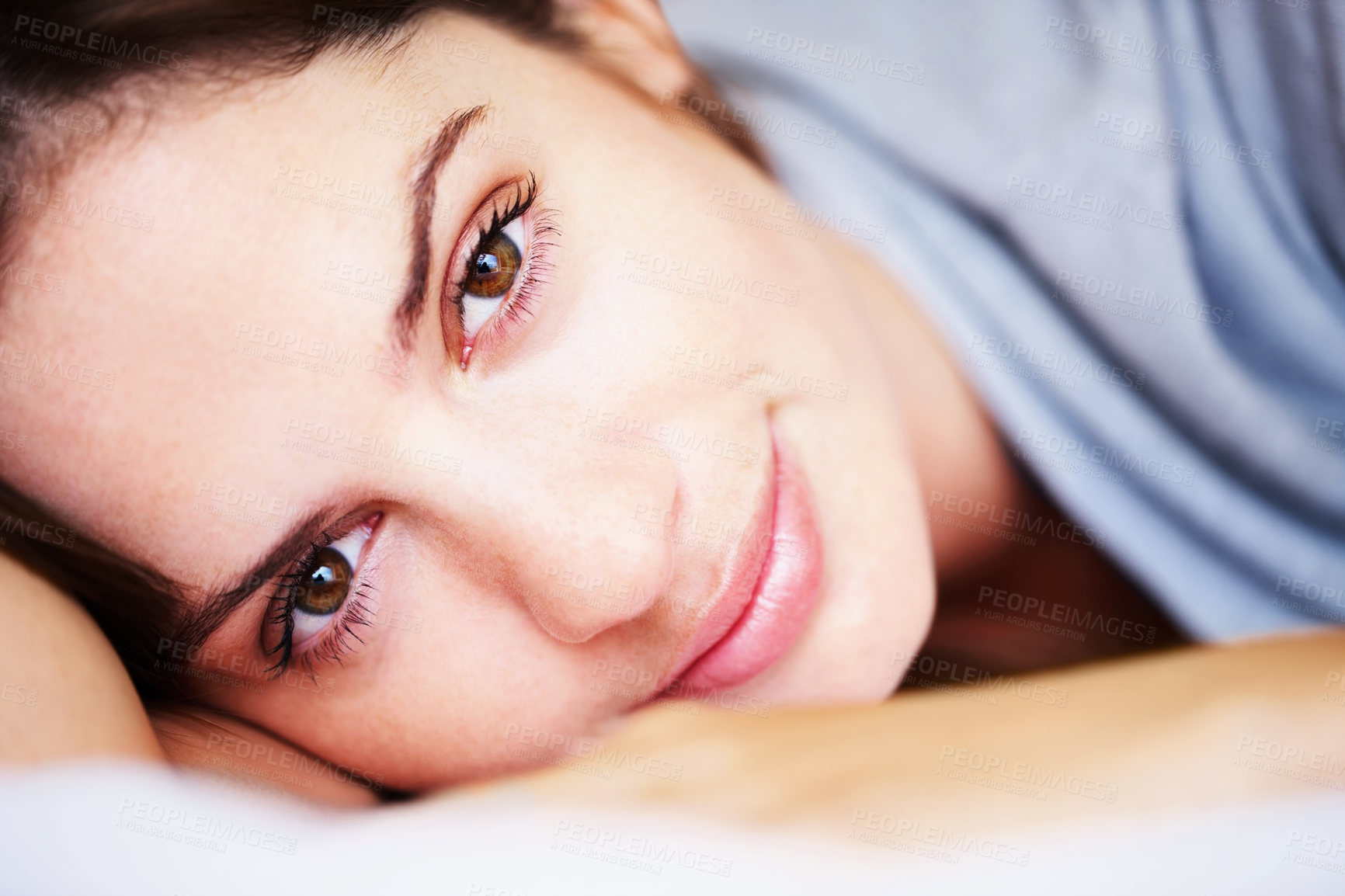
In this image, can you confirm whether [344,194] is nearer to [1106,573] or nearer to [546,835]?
[546,835]

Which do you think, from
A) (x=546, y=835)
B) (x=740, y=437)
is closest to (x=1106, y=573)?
(x=740, y=437)

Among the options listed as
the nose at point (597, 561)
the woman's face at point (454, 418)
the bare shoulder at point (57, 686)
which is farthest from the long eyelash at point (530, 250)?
the bare shoulder at point (57, 686)

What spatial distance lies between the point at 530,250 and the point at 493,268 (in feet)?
0.09

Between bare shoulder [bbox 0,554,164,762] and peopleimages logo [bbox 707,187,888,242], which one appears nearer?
bare shoulder [bbox 0,554,164,762]

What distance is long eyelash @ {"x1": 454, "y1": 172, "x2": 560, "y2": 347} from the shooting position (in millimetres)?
532

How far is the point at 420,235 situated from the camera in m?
0.49

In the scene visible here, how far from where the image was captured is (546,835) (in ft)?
1.42

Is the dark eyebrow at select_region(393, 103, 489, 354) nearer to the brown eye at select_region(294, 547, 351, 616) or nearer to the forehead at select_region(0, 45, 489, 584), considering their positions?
the forehead at select_region(0, 45, 489, 584)

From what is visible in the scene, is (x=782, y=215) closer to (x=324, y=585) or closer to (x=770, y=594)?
(x=770, y=594)

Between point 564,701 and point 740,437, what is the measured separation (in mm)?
193

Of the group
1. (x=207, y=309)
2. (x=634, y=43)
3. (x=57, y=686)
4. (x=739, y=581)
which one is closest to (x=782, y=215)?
(x=634, y=43)

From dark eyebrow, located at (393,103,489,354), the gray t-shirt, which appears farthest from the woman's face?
the gray t-shirt

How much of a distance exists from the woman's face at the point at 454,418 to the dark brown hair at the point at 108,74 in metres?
0.02

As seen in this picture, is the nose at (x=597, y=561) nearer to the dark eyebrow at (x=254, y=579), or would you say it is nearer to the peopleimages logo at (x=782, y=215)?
the dark eyebrow at (x=254, y=579)
